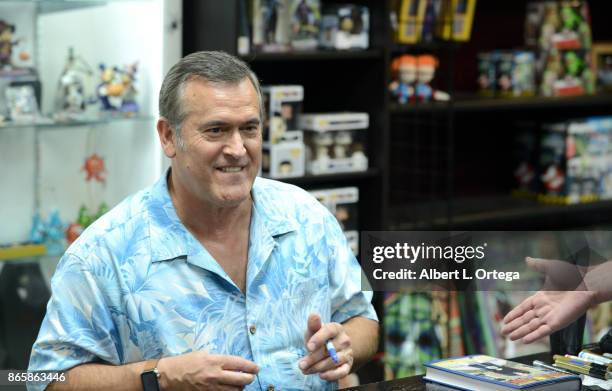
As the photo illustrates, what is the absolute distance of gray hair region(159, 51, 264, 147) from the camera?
2.12 meters

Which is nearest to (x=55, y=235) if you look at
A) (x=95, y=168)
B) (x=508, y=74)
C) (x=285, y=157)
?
(x=95, y=168)

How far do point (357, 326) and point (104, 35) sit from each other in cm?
168

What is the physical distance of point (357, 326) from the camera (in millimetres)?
2316

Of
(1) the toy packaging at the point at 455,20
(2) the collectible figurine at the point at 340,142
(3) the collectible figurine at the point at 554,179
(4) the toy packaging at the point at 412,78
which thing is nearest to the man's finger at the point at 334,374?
(2) the collectible figurine at the point at 340,142

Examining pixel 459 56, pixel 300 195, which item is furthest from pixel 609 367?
pixel 459 56

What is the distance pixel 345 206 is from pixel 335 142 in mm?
259

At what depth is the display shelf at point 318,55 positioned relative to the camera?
11.4 feet

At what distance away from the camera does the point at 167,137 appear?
7.22ft

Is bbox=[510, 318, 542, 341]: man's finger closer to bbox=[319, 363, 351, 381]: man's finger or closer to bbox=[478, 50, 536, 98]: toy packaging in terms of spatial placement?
bbox=[319, 363, 351, 381]: man's finger

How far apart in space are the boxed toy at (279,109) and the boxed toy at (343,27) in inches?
10.2

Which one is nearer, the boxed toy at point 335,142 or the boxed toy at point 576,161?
the boxed toy at point 335,142

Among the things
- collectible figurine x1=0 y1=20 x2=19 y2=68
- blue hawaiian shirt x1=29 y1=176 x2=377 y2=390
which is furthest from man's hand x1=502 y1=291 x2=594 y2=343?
collectible figurine x1=0 y1=20 x2=19 y2=68

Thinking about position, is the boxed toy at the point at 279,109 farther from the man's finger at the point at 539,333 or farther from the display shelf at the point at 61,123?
the man's finger at the point at 539,333

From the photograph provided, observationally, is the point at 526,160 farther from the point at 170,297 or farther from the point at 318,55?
the point at 170,297
